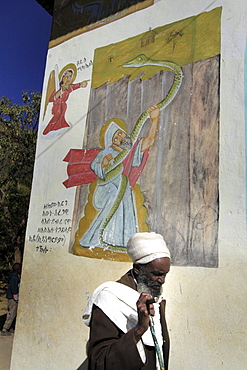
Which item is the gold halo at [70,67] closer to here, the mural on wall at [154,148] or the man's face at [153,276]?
the mural on wall at [154,148]

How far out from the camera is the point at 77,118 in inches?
181

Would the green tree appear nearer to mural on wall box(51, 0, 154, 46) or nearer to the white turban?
mural on wall box(51, 0, 154, 46)

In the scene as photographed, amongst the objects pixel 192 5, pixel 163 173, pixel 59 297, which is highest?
→ pixel 192 5

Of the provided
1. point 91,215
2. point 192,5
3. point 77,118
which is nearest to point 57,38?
point 77,118

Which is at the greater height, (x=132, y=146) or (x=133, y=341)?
(x=132, y=146)

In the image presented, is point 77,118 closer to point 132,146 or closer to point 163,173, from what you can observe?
point 132,146

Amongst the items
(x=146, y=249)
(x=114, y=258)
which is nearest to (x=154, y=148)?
(x=114, y=258)

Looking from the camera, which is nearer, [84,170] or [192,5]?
[192,5]

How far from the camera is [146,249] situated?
2383mm

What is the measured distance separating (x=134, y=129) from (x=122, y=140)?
0.63ft

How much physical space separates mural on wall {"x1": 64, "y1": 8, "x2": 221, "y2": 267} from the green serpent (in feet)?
0.04

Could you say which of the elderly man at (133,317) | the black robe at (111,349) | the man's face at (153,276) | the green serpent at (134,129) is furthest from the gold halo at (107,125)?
the black robe at (111,349)

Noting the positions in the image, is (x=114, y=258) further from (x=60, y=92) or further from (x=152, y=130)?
(x=60, y=92)

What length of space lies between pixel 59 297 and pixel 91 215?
106cm
